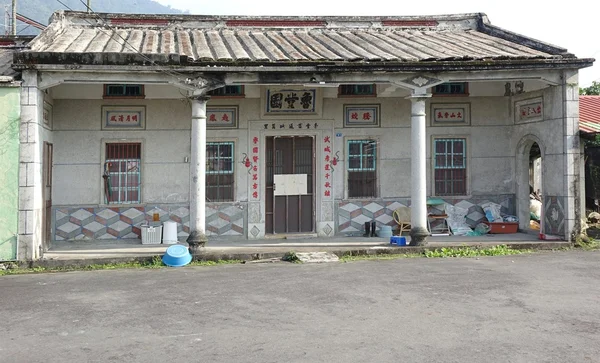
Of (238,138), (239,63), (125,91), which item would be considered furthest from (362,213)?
(125,91)

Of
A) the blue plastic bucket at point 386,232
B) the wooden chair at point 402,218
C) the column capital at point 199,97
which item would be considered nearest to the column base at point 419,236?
the blue plastic bucket at point 386,232

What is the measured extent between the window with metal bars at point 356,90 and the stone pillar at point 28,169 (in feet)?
20.3

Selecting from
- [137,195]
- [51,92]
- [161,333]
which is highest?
[51,92]

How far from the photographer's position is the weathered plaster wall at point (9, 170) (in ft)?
28.6

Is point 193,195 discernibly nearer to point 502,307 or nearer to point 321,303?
point 321,303

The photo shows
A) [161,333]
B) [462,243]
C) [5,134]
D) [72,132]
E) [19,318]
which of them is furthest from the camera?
[72,132]

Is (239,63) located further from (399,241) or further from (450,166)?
(450,166)

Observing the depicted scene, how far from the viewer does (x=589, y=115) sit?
472 inches

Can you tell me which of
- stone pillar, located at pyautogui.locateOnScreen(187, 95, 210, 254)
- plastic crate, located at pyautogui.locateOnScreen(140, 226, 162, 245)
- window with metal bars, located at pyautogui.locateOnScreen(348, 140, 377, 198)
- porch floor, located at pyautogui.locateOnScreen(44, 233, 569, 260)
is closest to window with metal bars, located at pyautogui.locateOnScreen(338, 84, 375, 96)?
window with metal bars, located at pyautogui.locateOnScreen(348, 140, 377, 198)

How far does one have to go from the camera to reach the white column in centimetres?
938

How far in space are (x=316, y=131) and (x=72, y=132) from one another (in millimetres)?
5214

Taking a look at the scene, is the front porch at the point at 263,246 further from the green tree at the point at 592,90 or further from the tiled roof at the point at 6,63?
the green tree at the point at 592,90

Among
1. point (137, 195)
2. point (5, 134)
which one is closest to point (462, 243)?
point (137, 195)

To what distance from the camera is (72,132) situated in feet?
36.1
